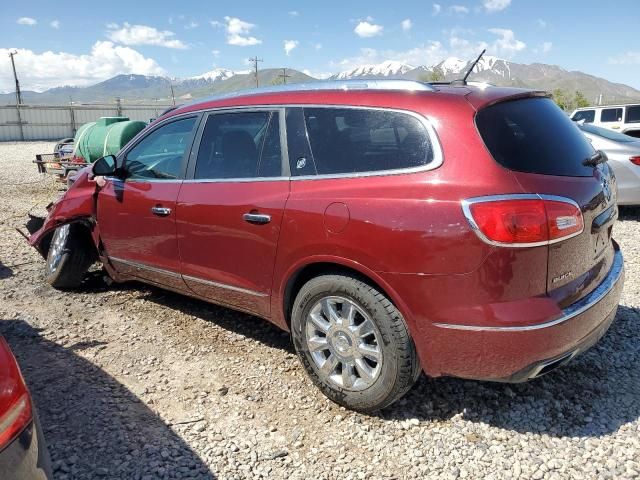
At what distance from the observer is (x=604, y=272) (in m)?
2.97

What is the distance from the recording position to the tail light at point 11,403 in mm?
1733

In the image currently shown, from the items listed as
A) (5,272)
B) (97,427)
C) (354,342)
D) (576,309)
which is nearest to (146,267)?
(97,427)

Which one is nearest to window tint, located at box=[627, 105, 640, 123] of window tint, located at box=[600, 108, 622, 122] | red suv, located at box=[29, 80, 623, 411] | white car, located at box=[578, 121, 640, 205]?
window tint, located at box=[600, 108, 622, 122]

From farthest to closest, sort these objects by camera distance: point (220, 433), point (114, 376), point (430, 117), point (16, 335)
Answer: point (16, 335) < point (114, 376) < point (220, 433) < point (430, 117)

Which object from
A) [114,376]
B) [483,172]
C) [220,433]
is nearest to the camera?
[483,172]

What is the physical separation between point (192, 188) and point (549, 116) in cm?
235

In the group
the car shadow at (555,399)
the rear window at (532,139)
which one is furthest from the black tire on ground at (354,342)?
the rear window at (532,139)

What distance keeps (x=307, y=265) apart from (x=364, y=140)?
780 millimetres

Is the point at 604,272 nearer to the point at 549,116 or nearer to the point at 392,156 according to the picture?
the point at 549,116

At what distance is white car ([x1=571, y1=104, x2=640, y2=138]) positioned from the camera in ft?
55.6

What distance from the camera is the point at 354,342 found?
9.65 ft

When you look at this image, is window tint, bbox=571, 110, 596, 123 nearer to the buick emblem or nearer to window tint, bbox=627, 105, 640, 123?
window tint, bbox=627, 105, 640, 123

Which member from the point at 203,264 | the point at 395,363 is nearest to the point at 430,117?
the point at 395,363

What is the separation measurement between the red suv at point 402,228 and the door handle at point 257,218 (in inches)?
0.7
